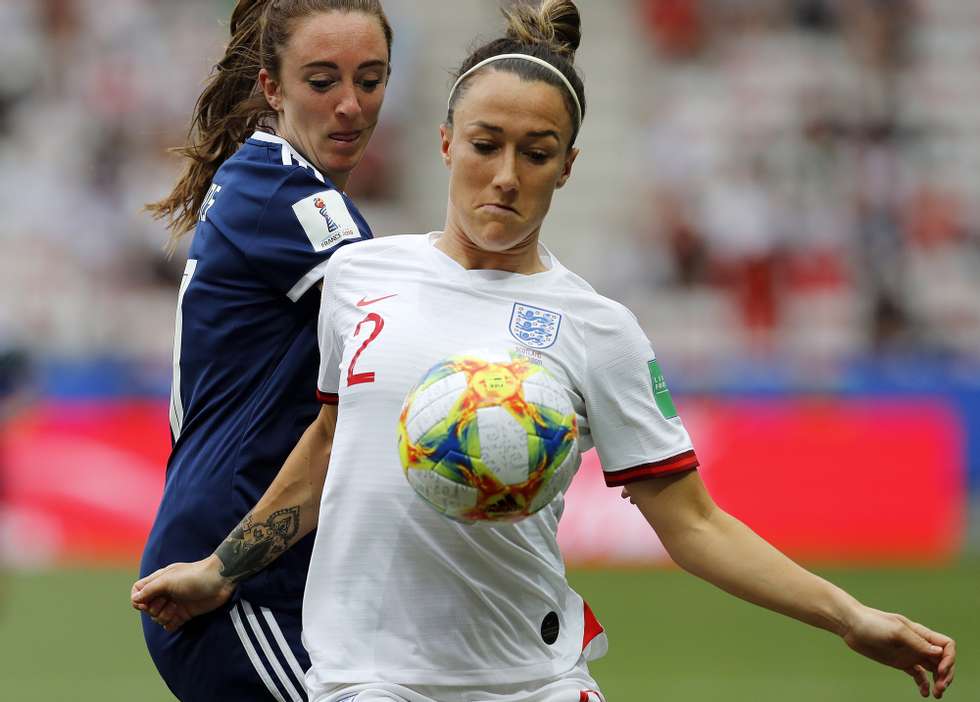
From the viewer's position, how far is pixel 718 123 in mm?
18047

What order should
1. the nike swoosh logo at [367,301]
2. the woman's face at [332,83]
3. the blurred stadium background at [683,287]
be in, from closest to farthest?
the nike swoosh logo at [367,301] < the woman's face at [332,83] < the blurred stadium background at [683,287]

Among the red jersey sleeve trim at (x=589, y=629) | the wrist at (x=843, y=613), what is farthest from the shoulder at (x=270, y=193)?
the wrist at (x=843, y=613)

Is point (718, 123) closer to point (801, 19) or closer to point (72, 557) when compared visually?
point (801, 19)

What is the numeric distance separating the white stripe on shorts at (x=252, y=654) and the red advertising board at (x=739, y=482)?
8.73 metres

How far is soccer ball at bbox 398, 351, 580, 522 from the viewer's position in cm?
341

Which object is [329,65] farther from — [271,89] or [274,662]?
[274,662]

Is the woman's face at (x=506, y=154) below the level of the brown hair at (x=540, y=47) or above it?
below

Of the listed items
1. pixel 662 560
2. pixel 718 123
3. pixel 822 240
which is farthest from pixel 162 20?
pixel 662 560

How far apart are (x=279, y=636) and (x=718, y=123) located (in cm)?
1459

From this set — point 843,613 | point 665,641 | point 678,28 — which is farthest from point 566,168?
point 678,28

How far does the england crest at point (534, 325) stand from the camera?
3734 millimetres

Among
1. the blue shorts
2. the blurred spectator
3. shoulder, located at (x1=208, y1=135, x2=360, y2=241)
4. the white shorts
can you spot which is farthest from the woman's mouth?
the blurred spectator

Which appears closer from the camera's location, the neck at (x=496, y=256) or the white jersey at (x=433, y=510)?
the white jersey at (x=433, y=510)

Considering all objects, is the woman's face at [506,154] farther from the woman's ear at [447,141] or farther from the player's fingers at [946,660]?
the player's fingers at [946,660]
